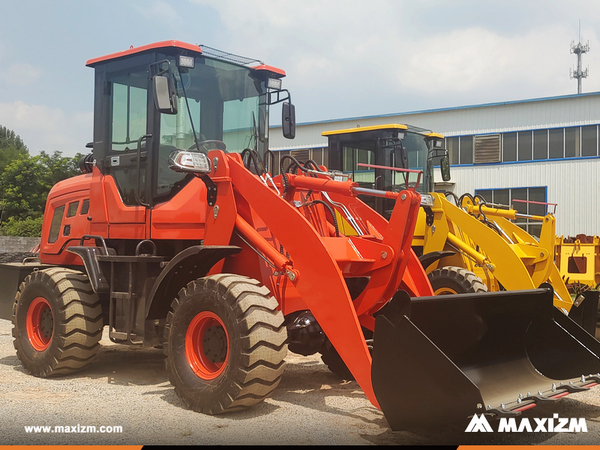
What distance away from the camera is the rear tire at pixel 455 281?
27.4 ft

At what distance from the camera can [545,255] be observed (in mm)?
10062

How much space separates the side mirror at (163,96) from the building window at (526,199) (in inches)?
783

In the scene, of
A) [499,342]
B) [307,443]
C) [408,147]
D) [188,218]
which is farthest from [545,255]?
[307,443]

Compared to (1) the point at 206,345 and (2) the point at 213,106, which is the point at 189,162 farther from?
(1) the point at 206,345

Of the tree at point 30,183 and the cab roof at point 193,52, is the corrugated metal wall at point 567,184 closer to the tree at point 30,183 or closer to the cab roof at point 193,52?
the cab roof at point 193,52

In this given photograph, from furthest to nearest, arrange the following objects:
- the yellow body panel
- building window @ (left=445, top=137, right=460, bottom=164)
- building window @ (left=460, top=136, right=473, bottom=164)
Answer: building window @ (left=445, top=137, right=460, bottom=164)
building window @ (left=460, top=136, right=473, bottom=164)
the yellow body panel

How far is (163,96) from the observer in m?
5.98

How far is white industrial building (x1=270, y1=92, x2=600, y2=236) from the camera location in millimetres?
25094

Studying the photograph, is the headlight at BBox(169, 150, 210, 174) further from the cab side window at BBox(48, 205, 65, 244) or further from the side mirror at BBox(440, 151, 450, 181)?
the side mirror at BBox(440, 151, 450, 181)

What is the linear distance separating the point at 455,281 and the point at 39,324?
16.4 ft

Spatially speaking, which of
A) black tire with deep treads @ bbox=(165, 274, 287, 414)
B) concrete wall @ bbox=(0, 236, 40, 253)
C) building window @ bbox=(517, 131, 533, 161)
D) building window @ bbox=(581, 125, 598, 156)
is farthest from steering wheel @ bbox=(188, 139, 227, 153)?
building window @ bbox=(517, 131, 533, 161)

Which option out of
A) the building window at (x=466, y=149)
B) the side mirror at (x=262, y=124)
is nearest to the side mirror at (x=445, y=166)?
the side mirror at (x=262, y=124)

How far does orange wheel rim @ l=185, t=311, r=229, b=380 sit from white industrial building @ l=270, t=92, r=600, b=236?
2038 cm

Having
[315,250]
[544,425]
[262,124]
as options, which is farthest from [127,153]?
[544,425]
